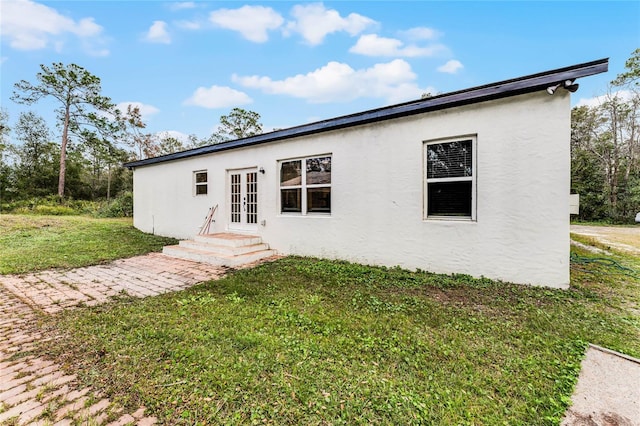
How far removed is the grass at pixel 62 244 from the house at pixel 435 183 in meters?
3.63

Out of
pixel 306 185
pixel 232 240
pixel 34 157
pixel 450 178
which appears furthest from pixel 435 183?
pixel 34 157

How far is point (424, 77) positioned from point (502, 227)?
977 centimetres

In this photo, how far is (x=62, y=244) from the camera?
775 centimetres

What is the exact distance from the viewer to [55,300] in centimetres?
379

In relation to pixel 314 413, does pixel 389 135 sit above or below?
above

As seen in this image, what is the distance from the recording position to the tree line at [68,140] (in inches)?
757

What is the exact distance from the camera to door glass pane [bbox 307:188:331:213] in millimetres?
6418

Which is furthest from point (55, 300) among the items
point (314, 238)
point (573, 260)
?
point (573, 260)

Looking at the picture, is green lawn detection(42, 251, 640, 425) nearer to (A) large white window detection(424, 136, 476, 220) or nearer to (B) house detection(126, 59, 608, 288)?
(B) house detection(126, 59, 608, 288)

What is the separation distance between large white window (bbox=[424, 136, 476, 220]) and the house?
0.02 meters

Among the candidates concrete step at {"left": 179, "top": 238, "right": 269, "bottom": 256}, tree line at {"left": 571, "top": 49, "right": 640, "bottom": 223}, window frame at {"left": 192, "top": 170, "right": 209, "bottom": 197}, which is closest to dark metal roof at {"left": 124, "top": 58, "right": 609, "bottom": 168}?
window frame at {"left": 192, "top": 170, "right": 209, "bottom": 197}

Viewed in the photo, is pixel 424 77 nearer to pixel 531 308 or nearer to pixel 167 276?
pixel 531 308

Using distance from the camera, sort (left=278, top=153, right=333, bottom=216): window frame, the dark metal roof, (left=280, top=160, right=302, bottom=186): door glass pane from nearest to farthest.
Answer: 1. the dark metal roof
2. (left=278, top=153, right=333, bottom=216): window frame
3. (left=280, top=160, right=302, bottom=186): door glass pane

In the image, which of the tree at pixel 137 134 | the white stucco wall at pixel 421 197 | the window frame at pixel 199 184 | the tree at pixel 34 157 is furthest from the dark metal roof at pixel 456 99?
the tree at pixel 34 157
